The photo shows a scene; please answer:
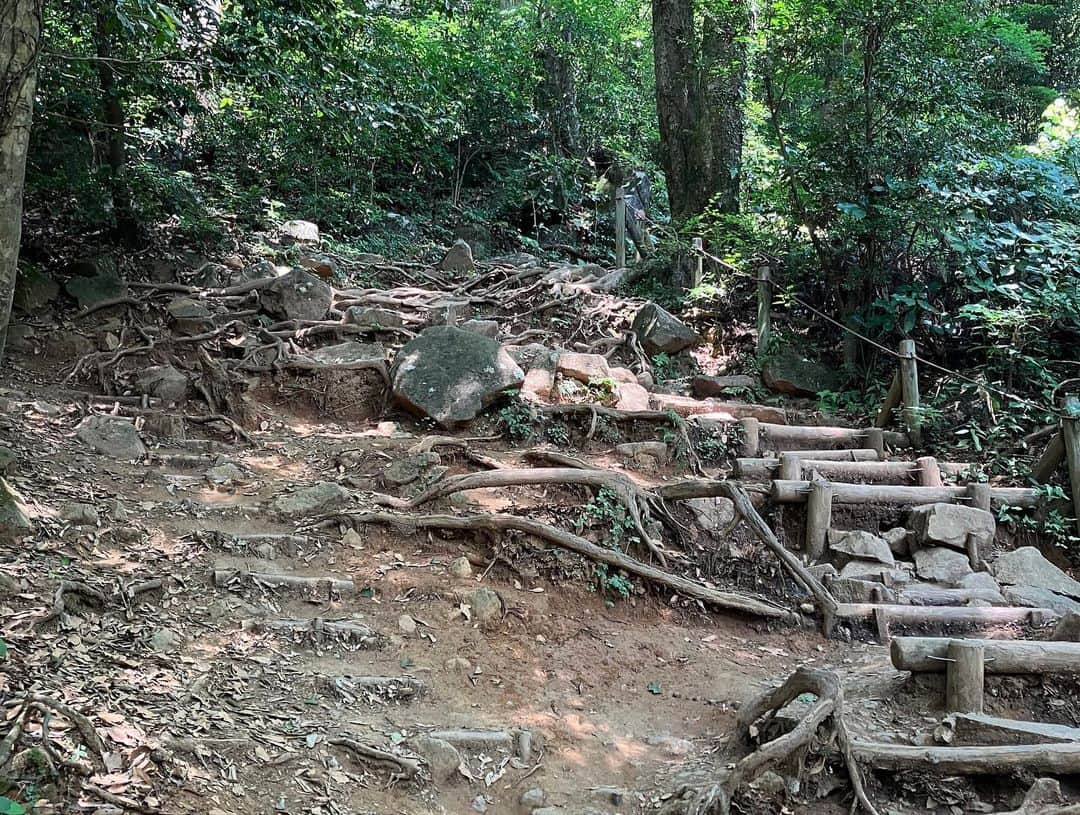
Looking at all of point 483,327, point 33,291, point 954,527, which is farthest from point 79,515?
point 954,527

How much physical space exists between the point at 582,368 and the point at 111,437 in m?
4.43

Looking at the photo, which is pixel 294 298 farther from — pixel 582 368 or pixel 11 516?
pixel 11 516

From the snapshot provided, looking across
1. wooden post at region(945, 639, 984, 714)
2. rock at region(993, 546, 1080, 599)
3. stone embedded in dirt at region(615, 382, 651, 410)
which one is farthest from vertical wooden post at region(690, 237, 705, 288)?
wooden post at region(945, 639, 984, 714)

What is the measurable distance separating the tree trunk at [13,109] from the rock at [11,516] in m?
1.22

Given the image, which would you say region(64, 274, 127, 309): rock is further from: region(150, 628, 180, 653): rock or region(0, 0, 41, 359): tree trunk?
region(150, 628, 180, 653): rock

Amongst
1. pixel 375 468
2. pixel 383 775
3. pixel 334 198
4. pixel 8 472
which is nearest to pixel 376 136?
pixel 375 468

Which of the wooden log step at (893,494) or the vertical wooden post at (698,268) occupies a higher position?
the vertical wooden post at (698,268)

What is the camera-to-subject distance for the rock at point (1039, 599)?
5863mm

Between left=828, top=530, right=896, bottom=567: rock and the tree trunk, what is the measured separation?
5.63 m

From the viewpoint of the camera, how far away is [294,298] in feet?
32.3

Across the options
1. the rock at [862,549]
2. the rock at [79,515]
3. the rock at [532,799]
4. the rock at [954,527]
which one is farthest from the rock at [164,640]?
the rock at [954,527]

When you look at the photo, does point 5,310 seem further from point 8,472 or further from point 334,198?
point 334,198

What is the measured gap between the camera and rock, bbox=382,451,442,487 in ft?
21.4

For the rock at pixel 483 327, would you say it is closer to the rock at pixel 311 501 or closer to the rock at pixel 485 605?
the rock at pixel 311 501
